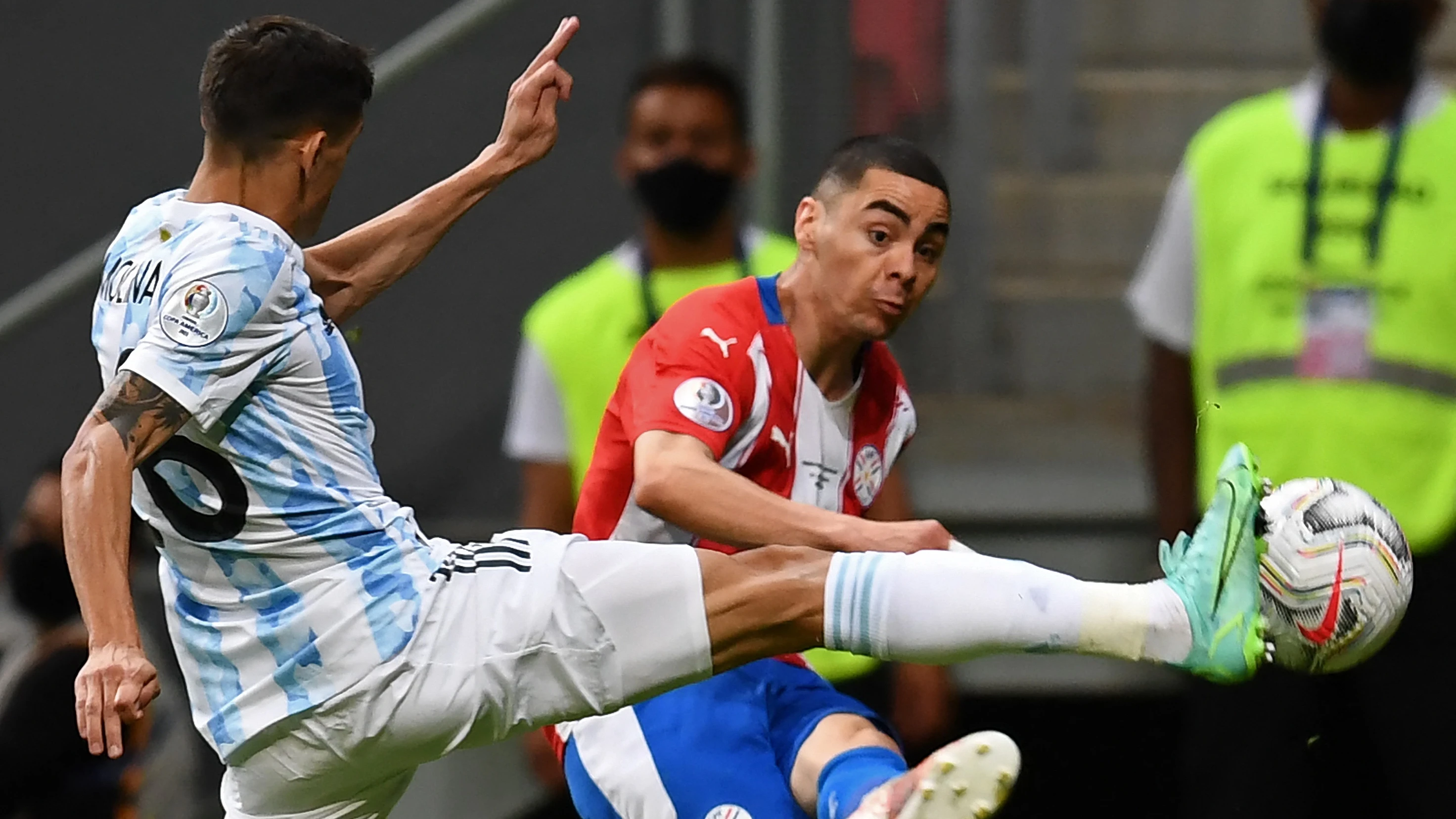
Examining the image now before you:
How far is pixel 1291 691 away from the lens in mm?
4492

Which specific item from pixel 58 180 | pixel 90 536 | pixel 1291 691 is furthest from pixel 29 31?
pixel 1291 691

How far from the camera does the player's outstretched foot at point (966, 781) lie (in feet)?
9.72

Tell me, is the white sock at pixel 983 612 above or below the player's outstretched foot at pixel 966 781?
above

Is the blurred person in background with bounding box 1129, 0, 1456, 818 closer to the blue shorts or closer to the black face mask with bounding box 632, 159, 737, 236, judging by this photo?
the black face mask with bounding box 632, 159, 737, 236

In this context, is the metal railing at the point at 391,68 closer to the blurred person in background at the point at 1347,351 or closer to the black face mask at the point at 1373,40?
the blurred person in background at the point at 1347,351

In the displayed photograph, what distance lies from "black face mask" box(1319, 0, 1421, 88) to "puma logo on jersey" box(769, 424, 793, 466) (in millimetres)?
1837

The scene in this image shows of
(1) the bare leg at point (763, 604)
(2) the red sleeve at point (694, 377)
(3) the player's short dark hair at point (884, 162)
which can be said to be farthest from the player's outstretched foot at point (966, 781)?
(3) the player's short dark hair at point (884, 162)

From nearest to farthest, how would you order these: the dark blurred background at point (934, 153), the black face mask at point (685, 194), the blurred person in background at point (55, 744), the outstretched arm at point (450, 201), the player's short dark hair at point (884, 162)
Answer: the player's short dark hair at point (884, 162), the outstretched arm at point (450, 201), the black face mask at point (685, 194), the blurred person in background at point (55, 744), the dark blurred background at point (934, 153)

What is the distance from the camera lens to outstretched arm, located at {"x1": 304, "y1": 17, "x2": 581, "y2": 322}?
146 inches

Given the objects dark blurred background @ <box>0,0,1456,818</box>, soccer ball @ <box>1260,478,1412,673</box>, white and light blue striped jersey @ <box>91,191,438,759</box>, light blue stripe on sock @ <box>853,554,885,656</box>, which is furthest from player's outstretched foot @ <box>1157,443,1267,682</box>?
dark blurred background @ <box>0,0,1456,818</box>

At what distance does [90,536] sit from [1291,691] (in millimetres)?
2703

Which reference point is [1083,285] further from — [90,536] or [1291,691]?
[90,536]

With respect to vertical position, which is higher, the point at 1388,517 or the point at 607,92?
the point at 607,92

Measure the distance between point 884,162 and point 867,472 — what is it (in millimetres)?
541
